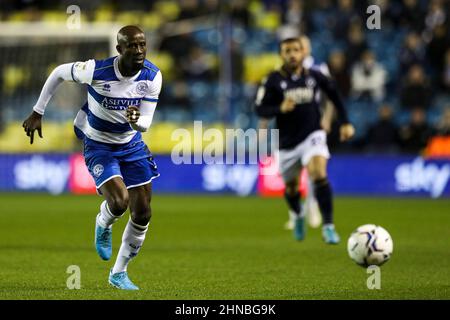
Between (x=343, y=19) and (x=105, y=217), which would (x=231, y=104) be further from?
(x=105, y=217)

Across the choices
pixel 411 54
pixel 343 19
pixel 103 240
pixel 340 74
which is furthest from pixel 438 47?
pixel 103 240

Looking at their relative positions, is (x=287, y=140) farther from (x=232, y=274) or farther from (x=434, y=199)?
(x=434, y=199)

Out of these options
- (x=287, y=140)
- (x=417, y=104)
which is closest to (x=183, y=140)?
(x=417, y=104)

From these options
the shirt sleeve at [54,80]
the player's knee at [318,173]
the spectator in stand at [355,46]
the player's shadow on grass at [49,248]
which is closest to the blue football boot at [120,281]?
the shirt sleeve at [54,80]

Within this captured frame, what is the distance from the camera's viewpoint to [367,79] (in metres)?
20.3

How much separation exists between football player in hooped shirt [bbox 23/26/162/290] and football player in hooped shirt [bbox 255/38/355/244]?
Answer: 3713 millimetres

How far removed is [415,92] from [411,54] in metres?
1.05

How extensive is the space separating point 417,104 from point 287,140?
886 centimetres

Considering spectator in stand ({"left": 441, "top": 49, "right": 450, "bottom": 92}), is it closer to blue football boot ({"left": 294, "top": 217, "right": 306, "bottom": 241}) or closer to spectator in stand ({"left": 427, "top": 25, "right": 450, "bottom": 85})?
A: spectator in stand ({"left": 427, "top": 25, "right": 450, "bottom": 85})

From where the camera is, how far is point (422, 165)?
765 inches

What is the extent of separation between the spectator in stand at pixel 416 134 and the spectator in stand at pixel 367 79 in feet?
3.31

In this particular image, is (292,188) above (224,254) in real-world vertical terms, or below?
above

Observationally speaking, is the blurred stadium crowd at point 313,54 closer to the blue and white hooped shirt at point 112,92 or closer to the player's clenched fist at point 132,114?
the blue and white hooped shirt at point 112,92
